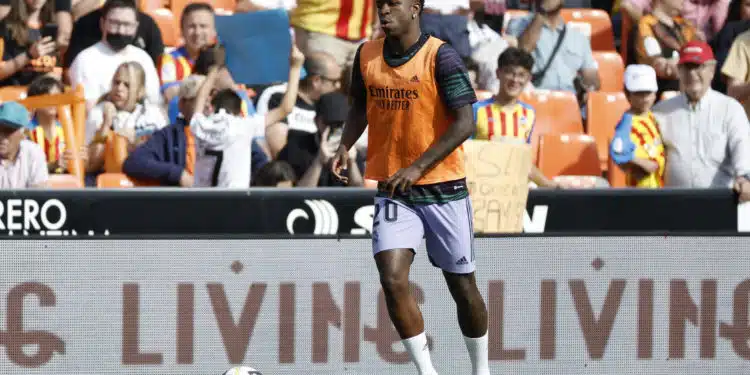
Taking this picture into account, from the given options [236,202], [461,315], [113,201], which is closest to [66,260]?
[113,201]

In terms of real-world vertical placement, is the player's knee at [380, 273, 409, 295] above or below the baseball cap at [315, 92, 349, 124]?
below

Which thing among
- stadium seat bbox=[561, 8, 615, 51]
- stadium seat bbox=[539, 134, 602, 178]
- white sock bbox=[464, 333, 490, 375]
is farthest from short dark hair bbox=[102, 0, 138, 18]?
white sock bbox=[464, 333, 490, 375]

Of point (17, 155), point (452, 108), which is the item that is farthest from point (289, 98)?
point (452, 108)

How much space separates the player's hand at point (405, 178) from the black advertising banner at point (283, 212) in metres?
1.43

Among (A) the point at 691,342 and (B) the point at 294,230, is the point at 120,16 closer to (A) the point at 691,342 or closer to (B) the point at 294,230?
(B) the point at 294,230

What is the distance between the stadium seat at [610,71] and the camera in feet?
38.9

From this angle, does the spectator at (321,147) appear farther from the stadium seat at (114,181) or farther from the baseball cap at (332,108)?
the stadium seat at (114,181)

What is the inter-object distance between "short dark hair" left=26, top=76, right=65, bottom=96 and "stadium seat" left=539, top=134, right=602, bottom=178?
3.53 m

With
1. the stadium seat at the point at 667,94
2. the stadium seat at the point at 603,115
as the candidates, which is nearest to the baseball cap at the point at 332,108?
the stadium seat at the point at 603,115

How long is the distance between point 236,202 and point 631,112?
11.3 ft

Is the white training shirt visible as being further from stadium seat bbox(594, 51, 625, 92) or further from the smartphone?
stadium seat bbox(594, 51, 625, 92)

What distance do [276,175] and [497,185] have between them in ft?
5.94

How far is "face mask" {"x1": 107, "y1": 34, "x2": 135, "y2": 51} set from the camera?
400 inches

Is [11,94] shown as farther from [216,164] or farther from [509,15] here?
[509,15]
